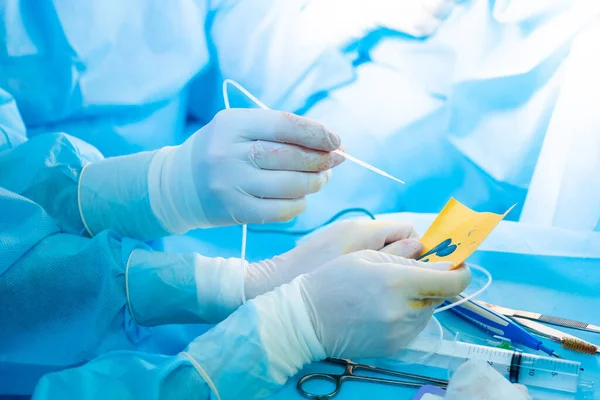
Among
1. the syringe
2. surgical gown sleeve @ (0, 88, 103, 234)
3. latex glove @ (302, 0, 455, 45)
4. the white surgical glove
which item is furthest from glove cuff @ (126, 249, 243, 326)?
latex glove @ (302, 0, 455, 45)

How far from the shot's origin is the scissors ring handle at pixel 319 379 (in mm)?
897

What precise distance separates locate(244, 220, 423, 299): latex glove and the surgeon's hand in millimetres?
100

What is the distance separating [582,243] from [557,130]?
0.93ft

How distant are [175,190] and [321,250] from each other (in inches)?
12.7

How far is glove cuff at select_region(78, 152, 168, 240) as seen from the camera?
46.4 inches

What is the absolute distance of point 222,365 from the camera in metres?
0.86

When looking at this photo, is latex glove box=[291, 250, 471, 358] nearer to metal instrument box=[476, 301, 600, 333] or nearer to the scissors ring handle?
the scissors ring handle

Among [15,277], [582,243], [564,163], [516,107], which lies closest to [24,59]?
[15,277]

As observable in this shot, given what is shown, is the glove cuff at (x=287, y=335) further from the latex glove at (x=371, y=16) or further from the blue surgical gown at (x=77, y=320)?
the latex glove at (x=371, y=16)

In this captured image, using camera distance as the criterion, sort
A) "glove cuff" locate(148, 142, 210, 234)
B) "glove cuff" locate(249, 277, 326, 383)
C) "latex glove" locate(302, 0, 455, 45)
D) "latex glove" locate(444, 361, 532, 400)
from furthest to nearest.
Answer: "latex glove" locate(302, 0, 455, 45) < "glove cuff" locate(148, 142, 210, 234) < "glove cuff" locate(249, 277, 326, 383) < "latex glove" locate(444, 361, 532, 400)

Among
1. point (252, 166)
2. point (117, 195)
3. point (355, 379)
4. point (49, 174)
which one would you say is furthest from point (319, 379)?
point (49, 174)

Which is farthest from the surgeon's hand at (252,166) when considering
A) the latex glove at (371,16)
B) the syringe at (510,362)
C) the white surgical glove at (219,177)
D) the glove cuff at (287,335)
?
the latex glove at (371,16)

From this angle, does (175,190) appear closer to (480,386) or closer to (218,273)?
(218,273)

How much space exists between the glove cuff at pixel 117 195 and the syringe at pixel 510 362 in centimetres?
61
